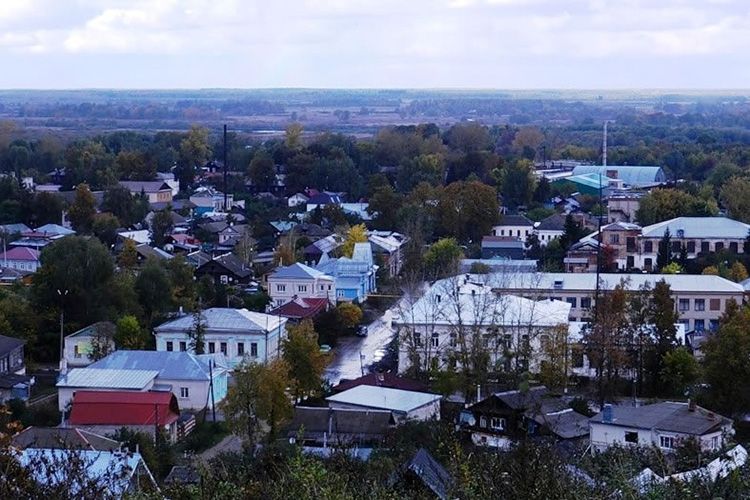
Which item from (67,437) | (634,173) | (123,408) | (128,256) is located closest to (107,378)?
(123,408)

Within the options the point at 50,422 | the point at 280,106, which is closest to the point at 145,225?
the point at 50,422

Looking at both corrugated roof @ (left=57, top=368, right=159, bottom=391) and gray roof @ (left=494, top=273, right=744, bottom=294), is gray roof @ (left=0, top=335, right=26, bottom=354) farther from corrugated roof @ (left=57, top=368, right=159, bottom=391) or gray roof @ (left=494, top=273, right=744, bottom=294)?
gray roof @ (left=494, top=273, right=744, bottom=294)

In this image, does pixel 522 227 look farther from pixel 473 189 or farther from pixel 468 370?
pixel 468 370

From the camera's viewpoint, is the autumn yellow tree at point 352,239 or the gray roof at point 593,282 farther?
the autumn yellow tree at point 352,239

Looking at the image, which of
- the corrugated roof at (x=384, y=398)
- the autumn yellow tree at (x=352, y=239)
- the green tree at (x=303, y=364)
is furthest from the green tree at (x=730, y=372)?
the autumn yellow tree at (x=352, y=239)

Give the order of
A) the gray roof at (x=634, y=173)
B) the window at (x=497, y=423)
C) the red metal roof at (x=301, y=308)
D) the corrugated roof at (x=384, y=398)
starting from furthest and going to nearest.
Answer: the gray roof at (x=634, y=173) → the red metal roof at (x=301, y=308) → the corrugated roof at (x=384, y=398) → the window at (x=497, y=423)

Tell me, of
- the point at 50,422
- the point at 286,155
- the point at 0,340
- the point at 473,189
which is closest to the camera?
the point at 50,422

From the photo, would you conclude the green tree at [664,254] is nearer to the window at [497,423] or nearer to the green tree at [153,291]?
the green tree at [153,291]
